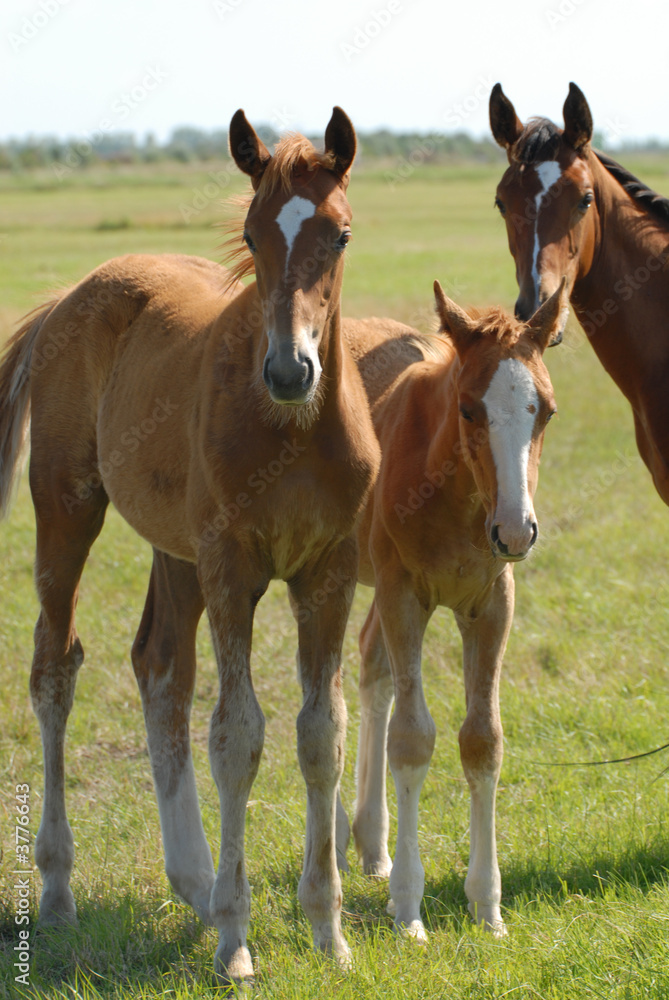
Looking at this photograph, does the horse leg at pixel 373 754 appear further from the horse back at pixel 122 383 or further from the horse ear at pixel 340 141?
the horse ear at pixel 340 141

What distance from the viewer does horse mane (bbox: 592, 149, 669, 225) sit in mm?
4512

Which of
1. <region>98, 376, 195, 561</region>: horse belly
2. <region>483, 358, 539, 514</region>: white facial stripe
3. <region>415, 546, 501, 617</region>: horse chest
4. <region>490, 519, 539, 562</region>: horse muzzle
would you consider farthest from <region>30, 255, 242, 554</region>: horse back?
<region>490, 519, 539, 562</region>: horse muzzle

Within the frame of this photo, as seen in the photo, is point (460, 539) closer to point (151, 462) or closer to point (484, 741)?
point (484, 741)

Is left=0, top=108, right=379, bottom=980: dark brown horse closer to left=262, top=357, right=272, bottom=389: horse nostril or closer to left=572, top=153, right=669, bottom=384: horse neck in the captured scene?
left=262, top=357, right=272, bottom=389: horse nostril

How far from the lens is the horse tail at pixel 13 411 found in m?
4.63

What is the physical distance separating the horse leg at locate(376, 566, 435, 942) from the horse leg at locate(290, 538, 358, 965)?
32 cm

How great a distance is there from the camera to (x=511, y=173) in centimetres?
428

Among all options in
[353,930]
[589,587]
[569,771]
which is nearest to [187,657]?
[353,930]

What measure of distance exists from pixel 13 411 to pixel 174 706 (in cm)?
161

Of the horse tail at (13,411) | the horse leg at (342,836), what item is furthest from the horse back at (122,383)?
the horse leg at (342,836)

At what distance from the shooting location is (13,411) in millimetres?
4664

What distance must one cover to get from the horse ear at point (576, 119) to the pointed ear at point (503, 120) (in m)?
0.27

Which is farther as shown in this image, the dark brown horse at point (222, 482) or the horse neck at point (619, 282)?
the horse neck at point (619, 282)

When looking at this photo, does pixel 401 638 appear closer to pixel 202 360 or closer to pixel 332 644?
pixel 332 644
